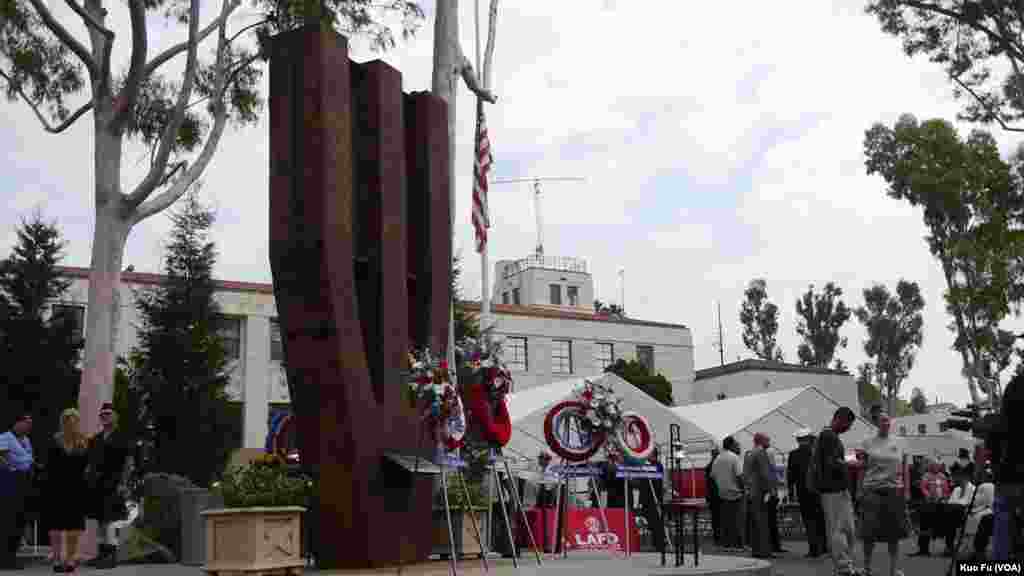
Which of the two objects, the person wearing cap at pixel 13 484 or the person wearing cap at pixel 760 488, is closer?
the person wearing cap at pixel 13 484

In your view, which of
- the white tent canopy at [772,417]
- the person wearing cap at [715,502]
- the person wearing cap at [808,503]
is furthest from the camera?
the white tent canopy at [772,417]

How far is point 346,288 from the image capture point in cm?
1044

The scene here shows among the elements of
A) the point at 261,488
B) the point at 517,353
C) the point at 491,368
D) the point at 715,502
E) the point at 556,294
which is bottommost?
the point at 715,502

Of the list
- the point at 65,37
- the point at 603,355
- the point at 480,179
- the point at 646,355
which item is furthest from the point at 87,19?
the point at 646,355

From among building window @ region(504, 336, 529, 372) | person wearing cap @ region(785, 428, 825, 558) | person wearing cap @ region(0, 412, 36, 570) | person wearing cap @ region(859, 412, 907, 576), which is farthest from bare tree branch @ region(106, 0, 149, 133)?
building window @ region(504, 336, 529, 372)

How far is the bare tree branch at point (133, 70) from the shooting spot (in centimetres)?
1727

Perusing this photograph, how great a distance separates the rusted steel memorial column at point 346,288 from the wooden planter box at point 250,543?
0.77 m

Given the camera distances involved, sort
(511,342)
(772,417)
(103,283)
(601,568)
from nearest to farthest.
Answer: (601,568), (103,283), (772,417), (511,342)

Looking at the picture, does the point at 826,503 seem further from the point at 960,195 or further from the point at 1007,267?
the point at 960,195

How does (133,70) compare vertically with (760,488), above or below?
above

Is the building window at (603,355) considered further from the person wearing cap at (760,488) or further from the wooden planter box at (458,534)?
the wooden planter box at (458,534)

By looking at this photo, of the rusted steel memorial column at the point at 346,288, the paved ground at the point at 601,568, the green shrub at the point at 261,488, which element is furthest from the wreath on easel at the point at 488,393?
the green shrub at the point at 261,488

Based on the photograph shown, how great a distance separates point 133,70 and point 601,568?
1210 centimetres

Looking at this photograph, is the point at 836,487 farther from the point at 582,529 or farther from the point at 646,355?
the point at 646,355
